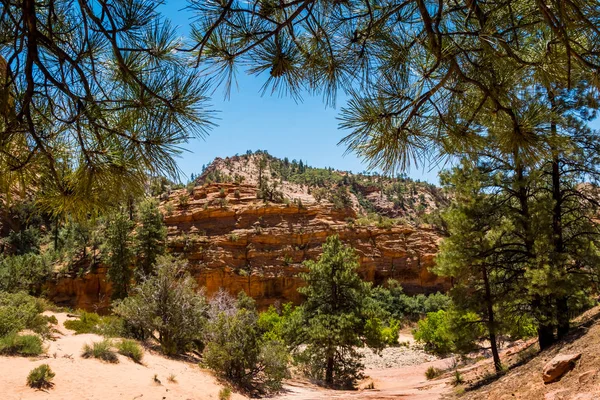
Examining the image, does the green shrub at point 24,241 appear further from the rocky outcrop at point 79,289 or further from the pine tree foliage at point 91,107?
the pine tree foliage at point 91,107

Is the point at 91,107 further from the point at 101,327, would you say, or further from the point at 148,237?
the point at 148,237

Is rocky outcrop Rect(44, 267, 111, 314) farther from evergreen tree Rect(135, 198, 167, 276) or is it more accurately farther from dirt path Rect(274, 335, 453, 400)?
dirt path Rect(274, 335, 453, 400)

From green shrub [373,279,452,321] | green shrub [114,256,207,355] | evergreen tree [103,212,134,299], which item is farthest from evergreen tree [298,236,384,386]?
green shrub [373,279,452,321]

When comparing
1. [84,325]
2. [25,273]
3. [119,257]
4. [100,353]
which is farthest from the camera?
[25,273]

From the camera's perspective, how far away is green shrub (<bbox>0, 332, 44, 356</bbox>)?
8.43 meters

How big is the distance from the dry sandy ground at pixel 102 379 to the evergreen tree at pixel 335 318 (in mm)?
4154

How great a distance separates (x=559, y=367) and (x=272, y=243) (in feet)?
102

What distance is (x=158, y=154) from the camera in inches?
109

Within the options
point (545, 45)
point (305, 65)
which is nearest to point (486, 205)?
point (545, 45)

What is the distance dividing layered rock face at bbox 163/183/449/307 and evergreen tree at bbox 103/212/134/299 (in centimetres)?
649

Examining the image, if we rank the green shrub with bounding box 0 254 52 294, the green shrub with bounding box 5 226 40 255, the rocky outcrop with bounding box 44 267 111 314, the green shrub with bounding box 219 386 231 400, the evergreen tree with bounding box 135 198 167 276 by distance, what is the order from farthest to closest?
the green shrub with bounding box 5 226 40 255
the rocky outcrop with bounding box 44 267 111 314
the evergreen tree with bounding box 135 198 167 276
the green shrub with bounding box 0 254 52 294
the green shrub with bounding box 219 386 231 400

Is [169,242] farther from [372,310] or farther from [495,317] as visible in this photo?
[495,317]

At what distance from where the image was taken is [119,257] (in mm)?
27172

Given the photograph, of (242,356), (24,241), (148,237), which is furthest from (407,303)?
(24,241)
